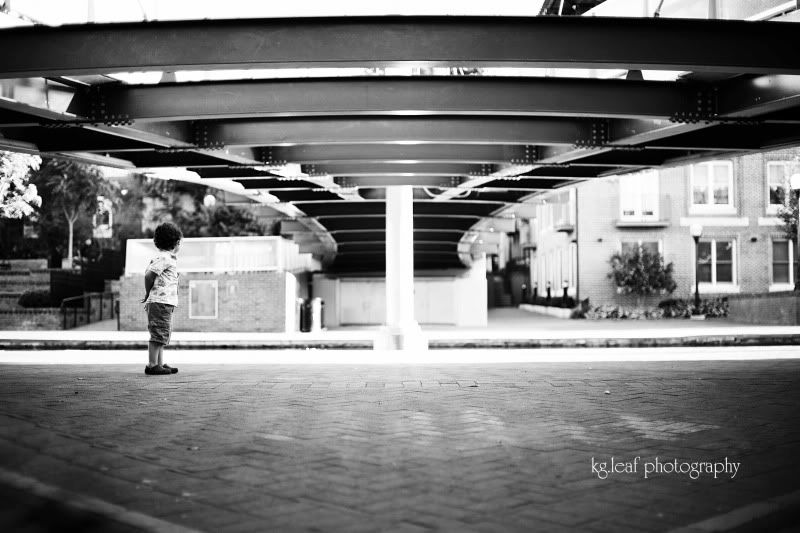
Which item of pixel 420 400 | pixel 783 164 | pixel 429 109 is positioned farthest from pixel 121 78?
pixel 783 164

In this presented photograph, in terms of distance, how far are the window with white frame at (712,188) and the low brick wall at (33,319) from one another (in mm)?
28414

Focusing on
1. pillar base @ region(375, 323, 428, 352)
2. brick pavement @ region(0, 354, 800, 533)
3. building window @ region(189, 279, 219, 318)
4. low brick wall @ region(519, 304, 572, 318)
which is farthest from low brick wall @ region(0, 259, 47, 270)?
brick pavement @ region(0, 354, 800, 533)

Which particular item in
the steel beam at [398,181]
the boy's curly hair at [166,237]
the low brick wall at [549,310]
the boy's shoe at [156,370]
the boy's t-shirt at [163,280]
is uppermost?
the steel beam at [398,181]

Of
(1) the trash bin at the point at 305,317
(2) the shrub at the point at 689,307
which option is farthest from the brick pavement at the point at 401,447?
(2) the shrub at the point at 689,307

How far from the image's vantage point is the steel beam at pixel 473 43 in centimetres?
964

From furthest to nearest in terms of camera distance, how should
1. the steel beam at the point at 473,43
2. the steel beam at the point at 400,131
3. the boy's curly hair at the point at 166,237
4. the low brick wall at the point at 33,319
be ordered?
the low brick wall at the point at 33,319
the steel beam at the point at 400,131
the boy's curly hair at the point at 166,237
the steel beam at the point at 473,43

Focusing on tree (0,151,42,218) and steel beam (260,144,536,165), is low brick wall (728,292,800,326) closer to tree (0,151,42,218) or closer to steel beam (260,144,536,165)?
steel beam (260,144,536,165)

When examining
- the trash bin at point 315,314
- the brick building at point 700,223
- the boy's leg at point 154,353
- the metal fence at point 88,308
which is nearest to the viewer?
the boy's leg at point 154,353

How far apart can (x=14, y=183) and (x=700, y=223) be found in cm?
2901

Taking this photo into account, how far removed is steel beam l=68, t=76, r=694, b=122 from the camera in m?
11.8

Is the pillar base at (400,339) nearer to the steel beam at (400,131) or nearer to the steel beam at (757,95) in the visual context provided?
the steel beam at (400,131)

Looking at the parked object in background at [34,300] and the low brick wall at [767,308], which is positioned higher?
the parked object in background at [34,300]

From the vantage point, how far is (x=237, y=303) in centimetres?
2884

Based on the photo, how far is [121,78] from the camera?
12.4 m
